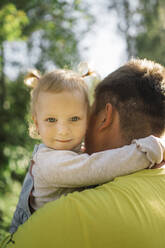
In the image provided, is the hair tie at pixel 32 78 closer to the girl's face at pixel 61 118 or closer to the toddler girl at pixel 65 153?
the toddler girl at pixel 65 153

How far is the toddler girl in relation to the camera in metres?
1.82

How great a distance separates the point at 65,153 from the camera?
2.02m

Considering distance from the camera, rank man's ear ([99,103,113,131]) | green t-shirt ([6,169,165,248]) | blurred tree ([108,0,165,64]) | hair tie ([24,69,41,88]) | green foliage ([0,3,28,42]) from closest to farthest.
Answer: green t-shirt ([6,169,165,248]), man's ear ([99,103,113,131]), hair tie ([24,69,41,88]), green foliage ([0,3,28,42]), blurred tree ([108,0,165,64])

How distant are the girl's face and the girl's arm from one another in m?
0.17

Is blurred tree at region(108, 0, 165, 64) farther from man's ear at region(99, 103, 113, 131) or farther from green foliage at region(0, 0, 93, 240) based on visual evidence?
man's ear at region(99, 103, 113, 131)

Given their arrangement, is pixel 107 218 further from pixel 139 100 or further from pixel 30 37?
pixel 30 37

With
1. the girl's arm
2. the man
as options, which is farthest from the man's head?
the man

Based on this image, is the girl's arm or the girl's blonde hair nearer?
the girl's arm

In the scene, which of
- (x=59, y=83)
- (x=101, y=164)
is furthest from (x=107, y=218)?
(x=59, y=83)

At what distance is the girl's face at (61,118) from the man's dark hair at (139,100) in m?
0.24

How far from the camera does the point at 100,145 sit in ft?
7.55

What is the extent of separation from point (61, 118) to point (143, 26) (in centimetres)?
1713

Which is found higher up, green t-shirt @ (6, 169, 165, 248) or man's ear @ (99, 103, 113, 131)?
man's ear @ (99, 103, 113, 131)

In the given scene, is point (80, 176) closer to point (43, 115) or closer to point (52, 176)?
point (52, 176)
